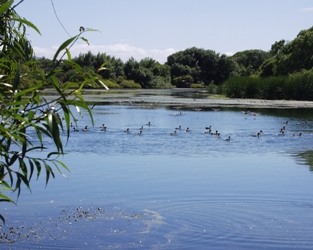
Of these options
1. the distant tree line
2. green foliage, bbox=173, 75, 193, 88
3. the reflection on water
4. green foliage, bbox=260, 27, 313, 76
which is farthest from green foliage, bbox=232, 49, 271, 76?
the reflection on water

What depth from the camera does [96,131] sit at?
21.9 metres

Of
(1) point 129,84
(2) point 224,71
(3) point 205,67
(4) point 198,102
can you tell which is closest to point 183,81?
(3) point 205,67

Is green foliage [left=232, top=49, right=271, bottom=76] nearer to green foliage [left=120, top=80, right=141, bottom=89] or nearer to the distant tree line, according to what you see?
the distant tree line

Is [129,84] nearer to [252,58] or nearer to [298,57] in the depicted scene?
[298,57]

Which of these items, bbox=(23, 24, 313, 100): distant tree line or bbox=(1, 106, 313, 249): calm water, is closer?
bbox=(1, 106, 313, 249): calm water

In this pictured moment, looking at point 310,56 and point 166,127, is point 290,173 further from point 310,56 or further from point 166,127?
point 310,56

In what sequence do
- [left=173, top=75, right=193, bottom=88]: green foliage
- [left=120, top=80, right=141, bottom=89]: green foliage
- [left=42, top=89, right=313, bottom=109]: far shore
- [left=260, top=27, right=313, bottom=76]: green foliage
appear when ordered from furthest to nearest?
[left=173, top=75, right=193, bottom=88]: green foliage
[left=120, top=80, right=141, bottom=89]: green foliage
[left=260, top=27, right=313, bottom=76]: green foliage
[left=42, top=89, right=313, bottom=109]: far shore

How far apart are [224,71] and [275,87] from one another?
59007 millimetres

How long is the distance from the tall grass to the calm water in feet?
84.5

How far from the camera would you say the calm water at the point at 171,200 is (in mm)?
7309

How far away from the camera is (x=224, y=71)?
103375mm

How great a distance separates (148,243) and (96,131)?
49.2 feet

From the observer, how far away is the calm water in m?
7.31

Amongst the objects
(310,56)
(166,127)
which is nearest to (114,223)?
(166,127)
